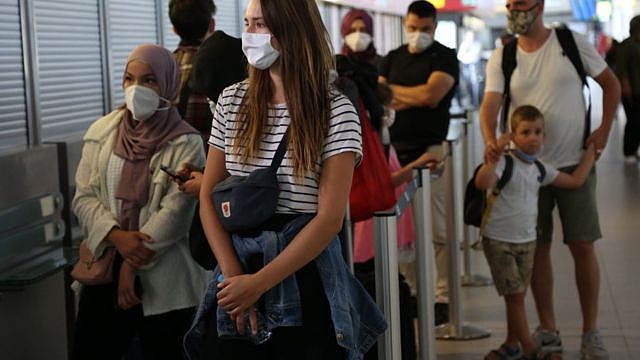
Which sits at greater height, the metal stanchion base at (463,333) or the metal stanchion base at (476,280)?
the metal stanchion base at (476,280)

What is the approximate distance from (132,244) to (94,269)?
6.9 inches

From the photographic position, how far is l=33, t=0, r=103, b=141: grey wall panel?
5.37m

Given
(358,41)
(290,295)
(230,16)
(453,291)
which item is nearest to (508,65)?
(453,291)

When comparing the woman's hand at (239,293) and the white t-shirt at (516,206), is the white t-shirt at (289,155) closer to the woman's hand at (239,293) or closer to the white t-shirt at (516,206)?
the woman's hand at (239,293)

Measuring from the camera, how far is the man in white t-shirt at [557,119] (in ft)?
18.5

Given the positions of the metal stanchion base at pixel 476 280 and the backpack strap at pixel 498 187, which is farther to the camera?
the metal stanchion base at pixel 476 280

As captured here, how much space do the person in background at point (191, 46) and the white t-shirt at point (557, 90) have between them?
5.63 ft

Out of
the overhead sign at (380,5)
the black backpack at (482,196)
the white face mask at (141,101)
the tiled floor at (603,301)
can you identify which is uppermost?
the overhead sign at (380,5)

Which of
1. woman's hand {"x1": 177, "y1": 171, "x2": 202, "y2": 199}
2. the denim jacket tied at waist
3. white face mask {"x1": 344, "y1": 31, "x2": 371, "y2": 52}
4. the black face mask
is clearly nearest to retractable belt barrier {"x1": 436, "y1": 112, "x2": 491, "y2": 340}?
the black face mask

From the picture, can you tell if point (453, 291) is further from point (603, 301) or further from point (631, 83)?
point (631, 83)

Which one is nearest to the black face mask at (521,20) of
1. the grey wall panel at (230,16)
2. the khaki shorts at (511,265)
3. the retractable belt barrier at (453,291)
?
the khaki shorts at (511,265)

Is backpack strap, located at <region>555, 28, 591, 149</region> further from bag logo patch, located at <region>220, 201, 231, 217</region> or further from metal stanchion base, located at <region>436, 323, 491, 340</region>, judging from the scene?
bag logo patch, located at <region>220, 201, 231, 217</region>

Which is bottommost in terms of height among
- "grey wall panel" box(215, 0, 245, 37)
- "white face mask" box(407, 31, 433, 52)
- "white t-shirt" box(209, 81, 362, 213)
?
"white t-shirt" box(209, 81, 362, 213)

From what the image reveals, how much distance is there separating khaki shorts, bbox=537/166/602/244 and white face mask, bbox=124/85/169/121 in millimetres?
2402
